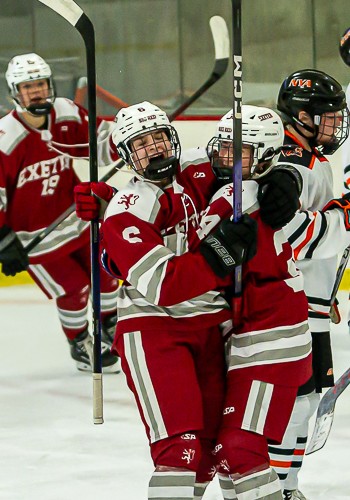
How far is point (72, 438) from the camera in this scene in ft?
11.5

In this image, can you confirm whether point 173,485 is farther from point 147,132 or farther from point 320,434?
point 320,434

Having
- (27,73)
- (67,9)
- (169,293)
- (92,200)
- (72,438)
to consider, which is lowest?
(72,438)

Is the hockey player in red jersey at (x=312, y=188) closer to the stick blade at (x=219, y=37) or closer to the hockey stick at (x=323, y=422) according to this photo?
the hockey stick at (x=323, y=422)

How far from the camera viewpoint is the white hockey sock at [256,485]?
2.15 m

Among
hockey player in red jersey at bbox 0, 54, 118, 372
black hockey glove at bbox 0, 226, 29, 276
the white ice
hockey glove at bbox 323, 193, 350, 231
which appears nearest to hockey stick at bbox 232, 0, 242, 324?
hockey glove at bbox 323, 193, 350, 231

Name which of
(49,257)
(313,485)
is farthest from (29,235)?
(313,485)

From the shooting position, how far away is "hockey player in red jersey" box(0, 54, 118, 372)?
4387mm

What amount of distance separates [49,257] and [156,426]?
237 cm

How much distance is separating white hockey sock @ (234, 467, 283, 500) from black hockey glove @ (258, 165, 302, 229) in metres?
0.46

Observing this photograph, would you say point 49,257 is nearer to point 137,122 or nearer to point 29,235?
point 29,235

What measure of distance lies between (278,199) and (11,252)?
239 centimetres

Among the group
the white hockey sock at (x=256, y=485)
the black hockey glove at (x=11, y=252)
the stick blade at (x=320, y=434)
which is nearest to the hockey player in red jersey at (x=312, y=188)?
the stick blade at (x=320, y=434)

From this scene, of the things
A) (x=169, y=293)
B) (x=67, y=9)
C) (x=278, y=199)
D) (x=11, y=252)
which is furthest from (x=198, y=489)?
(x=11, y=252)

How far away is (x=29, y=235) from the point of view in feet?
14.9
